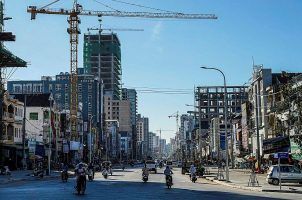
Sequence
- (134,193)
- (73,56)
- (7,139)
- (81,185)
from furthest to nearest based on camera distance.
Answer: (73,56)
(7,139)
(134,193)
(81,185)

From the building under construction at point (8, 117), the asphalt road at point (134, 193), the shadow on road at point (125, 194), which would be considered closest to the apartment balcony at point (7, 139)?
the building under construction at point (8, 117)

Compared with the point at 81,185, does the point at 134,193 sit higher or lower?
lower

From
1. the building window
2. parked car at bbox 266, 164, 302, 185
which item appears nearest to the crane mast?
the building window

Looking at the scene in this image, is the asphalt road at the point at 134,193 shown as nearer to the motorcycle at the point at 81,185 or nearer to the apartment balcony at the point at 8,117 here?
the motorcycle at the point at 81,185

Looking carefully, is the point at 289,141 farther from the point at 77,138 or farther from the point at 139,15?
the point at 77,138

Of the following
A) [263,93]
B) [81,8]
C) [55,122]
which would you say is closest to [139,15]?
[81,8]

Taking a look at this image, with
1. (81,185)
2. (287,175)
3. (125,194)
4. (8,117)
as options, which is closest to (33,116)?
(8,117)

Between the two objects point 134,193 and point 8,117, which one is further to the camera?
point 8,117

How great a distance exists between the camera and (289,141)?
61.6 metres

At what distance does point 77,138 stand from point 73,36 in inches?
1123

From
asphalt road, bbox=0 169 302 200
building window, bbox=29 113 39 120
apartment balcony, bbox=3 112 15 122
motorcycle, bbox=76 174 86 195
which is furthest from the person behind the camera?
building window, bbox=29 113 39 120

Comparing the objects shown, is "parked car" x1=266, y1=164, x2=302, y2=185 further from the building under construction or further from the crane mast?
the crane mast

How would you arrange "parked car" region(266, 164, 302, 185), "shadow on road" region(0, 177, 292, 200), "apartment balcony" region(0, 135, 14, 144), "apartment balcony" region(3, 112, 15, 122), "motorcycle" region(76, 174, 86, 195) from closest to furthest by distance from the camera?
1. "shadow on road" region(0, 177, 292, 200)
2. "motorcycle" region(76, 174, 86, 195)
3. "parked car" region(266, 164, 302, 185)
4. "apartment balcony" region(0, 135, 14, 144)
5. "apartment balcony" region(3, 112, 15, 122)

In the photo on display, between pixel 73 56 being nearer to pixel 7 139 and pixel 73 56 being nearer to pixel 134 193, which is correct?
pixel 7 139
